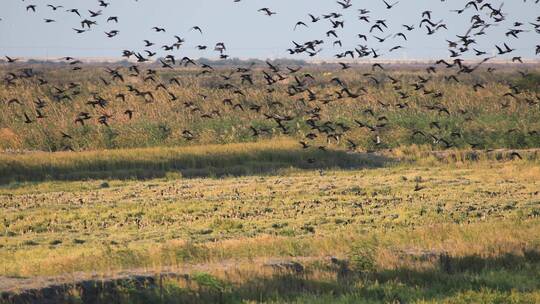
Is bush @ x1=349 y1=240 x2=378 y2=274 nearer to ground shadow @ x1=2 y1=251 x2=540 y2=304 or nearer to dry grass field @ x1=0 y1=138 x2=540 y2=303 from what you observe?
dry grass field @ x1=0 y1=138 x2=540 y2=303

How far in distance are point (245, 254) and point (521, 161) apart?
25.9 meters

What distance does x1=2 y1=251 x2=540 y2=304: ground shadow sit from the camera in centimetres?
1750

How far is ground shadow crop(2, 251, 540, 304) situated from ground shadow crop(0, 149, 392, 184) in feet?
77.3

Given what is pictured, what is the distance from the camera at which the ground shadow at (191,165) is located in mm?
41969

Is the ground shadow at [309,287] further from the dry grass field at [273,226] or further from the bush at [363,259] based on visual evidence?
the bush at [363,259]

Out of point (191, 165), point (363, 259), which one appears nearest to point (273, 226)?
point (363, 259)

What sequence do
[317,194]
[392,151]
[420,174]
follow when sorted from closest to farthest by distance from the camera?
1. [317,194]
2. [420,174]
3. [392,151]

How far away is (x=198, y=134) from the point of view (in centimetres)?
5431

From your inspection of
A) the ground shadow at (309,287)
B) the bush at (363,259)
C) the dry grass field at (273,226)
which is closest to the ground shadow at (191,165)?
the dry grass field at (273,226)

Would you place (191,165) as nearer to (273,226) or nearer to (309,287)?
(273,226)

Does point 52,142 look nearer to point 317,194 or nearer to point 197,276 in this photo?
point 317,194

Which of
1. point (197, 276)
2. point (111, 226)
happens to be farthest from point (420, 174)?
point (197, 276)

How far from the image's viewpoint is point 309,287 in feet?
60.4

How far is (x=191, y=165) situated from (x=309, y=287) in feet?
88.1
